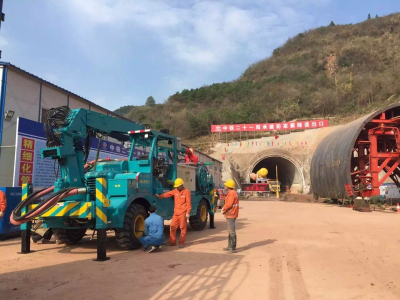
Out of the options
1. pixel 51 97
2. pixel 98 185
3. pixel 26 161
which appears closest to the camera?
pixel 98 185

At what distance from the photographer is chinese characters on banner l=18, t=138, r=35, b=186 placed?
9883 mm

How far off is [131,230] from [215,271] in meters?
2.32

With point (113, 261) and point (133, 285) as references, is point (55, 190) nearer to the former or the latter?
point (113, 261)

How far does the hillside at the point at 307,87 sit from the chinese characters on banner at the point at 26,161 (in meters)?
38.5

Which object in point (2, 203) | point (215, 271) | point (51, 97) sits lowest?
point (215, 271)

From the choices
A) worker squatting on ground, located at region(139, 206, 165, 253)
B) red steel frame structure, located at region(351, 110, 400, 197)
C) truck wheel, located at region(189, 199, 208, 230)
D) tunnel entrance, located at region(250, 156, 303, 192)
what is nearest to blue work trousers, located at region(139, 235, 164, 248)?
worker squatting on ground, located at region(139, 206, 165, 253)

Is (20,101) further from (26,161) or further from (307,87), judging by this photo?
(307,87)

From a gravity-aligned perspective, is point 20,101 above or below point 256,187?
above

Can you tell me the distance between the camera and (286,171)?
40594 mm

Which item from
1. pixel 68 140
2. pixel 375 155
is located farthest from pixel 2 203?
pixel 375 155

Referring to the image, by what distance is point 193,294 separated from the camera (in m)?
4.15

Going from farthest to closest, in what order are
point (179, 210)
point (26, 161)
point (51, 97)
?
point (51, 97)
point (26, 161)
point (179, 210)

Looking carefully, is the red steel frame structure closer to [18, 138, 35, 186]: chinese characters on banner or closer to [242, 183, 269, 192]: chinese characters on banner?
[242, 183, 269, 192]: chinese characters on banner

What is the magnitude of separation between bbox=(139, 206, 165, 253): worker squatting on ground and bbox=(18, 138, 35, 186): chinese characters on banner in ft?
17.3
